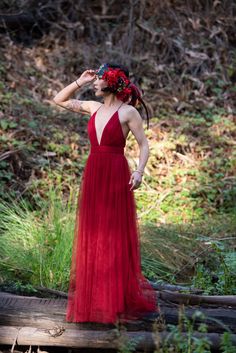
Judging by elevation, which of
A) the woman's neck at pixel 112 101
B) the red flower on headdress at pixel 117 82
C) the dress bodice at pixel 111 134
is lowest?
the dress bodice at pixel 111 134

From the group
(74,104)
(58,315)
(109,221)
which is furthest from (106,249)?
(74,104)

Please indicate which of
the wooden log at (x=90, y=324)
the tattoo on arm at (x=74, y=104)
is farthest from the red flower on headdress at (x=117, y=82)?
the wooden log at (x=90, y=324)

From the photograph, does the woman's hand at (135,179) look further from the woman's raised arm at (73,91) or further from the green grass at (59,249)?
the green grass at (59,249)

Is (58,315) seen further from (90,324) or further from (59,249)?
(59,249)

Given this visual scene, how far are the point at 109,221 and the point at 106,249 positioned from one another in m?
0.20

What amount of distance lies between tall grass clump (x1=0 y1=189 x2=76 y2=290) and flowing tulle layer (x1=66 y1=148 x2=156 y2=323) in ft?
2.36

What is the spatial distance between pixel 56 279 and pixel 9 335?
2.75 ft

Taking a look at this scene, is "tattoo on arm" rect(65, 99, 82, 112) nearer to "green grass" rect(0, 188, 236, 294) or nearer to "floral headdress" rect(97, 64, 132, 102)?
"floral headdress" rect(97, 64, 132, 102)

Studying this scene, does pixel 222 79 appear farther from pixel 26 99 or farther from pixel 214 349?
pixel 214 349

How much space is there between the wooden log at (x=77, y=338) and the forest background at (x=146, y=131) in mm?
607

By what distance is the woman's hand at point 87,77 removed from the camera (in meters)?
4.05

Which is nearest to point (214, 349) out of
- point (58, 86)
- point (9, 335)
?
point (9, 335)

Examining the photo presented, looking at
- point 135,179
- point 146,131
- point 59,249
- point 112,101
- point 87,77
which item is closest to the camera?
point 135,179

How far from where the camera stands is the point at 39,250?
4.81 meters
